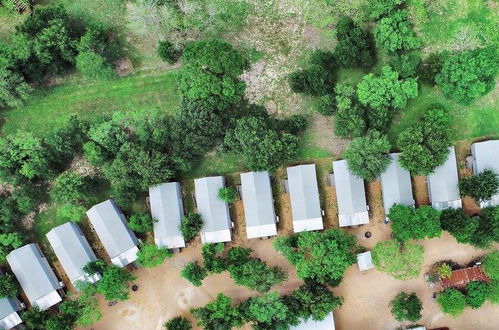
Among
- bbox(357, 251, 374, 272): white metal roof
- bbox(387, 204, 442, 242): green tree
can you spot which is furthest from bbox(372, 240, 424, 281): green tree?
bbox(357, 251, 374, 272): white metal roof

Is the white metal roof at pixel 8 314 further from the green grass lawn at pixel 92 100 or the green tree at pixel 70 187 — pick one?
the green grass lawn at pixel 92 100

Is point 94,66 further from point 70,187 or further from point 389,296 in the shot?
point 389,296

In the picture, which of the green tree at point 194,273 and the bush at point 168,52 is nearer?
the green tree at point 194,273

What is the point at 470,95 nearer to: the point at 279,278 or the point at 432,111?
the point at 432,111

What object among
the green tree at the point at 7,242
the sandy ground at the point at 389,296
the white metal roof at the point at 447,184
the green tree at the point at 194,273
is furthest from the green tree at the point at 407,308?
the green tree at the point at 7,242

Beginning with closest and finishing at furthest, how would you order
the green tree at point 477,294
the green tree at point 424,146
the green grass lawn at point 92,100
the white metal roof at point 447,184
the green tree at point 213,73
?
the green tree at point 424,146 < the green tree at point 213,73 < the green tree at point 477,294 < the white metal roof at point 447,184 < the green grass lawn at point 92,100

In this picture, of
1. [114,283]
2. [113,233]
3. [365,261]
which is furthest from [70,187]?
[365,261]
